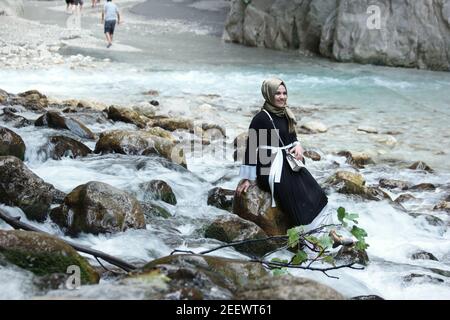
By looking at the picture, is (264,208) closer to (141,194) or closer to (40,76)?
(141,194)

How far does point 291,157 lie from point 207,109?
6.81 meters

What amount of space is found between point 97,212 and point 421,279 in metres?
2.78

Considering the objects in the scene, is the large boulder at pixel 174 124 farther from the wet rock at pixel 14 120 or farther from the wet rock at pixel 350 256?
the wet rock at pixel 350 256

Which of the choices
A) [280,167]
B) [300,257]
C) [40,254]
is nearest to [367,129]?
[280,167]

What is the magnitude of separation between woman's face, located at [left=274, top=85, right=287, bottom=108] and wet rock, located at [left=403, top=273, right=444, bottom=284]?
1801mm

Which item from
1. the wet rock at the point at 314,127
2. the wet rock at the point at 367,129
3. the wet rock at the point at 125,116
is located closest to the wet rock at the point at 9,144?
the wet rock at the point at 125,116

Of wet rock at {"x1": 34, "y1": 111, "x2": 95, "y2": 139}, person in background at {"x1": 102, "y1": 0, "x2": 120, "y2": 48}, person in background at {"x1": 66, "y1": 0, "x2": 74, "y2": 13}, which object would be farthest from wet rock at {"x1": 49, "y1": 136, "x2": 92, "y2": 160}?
person in background at {"x1": 66, "y1": 0, "x2": 74, "y2": 13}

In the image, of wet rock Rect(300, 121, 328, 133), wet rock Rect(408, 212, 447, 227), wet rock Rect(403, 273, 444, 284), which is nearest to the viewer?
wet rock Rect(403, 273, 444, 284)

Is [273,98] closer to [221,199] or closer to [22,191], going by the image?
[221,199]

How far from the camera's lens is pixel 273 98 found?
5426mm

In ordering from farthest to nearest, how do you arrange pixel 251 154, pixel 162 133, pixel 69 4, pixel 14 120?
1. pixel 69 4
2. pixel 162 133
3. pixel 14 120
4. pixel 251 154

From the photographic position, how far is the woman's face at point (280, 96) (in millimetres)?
5364

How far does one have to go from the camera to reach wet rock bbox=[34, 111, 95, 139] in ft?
30.3

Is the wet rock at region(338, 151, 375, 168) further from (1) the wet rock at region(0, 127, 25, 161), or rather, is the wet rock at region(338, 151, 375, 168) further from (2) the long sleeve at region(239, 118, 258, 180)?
(1) the wet rock at region(0, 127, 25, 161)
